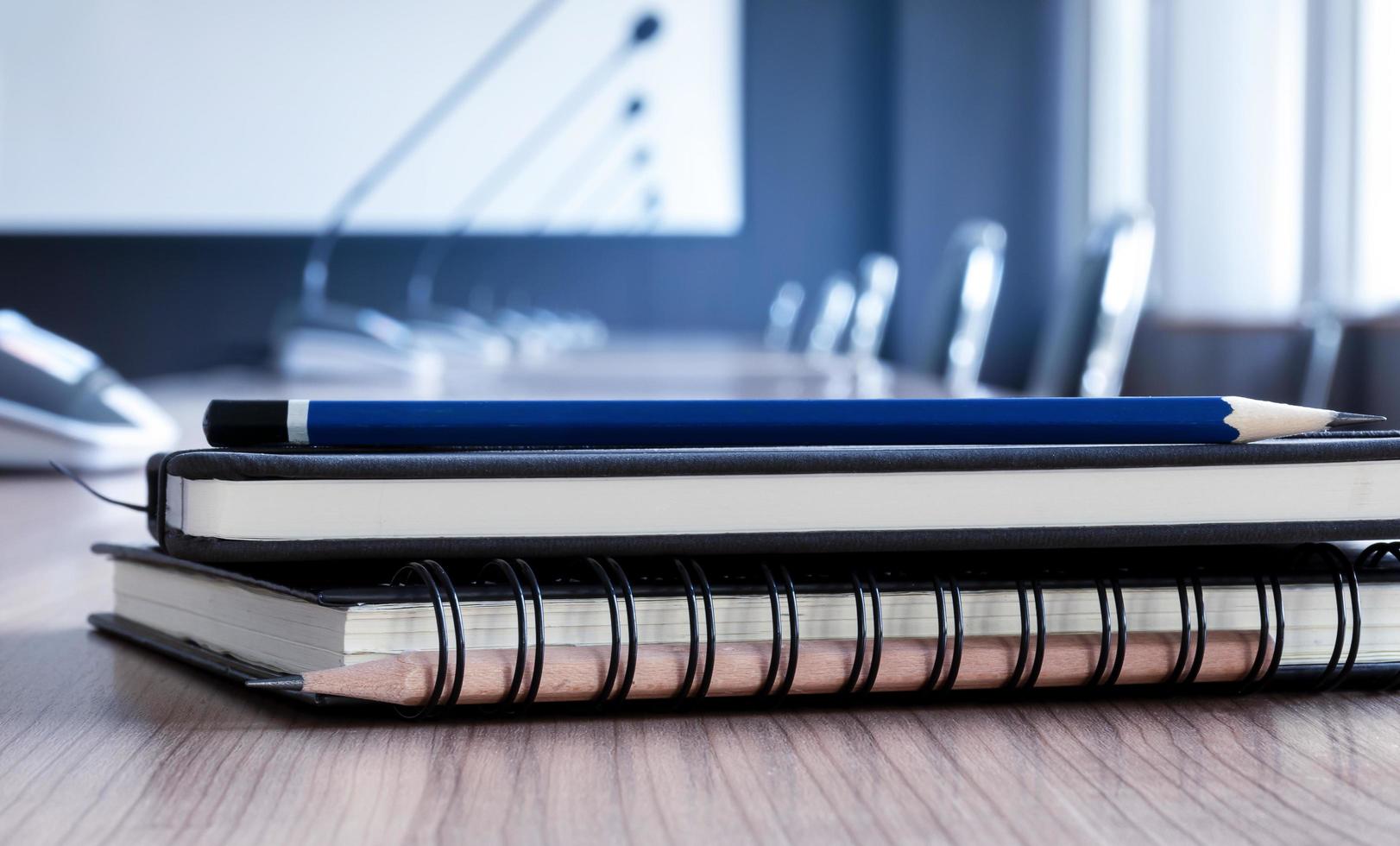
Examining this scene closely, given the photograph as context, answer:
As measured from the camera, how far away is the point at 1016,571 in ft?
1.09

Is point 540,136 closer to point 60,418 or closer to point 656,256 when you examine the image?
point 656,256

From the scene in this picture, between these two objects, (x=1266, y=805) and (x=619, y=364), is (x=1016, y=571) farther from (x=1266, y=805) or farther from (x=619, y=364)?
(x=619, y=364)

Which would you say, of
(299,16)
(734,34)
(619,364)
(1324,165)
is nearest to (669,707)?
(619,364)

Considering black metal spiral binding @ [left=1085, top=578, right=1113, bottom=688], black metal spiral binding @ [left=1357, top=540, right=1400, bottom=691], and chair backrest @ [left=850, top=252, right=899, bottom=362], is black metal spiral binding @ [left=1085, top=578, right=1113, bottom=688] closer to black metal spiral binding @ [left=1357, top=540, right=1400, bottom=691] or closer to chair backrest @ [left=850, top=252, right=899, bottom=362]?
black metal spiral binding @ [left=1357, top=540, right=1400, bottom=691]

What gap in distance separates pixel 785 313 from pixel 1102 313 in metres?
4.14

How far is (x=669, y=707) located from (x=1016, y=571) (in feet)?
0.30

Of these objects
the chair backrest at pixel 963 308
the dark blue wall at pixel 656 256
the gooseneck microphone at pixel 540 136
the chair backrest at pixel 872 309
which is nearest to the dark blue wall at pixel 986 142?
the dark blue wall at pixel 656 256

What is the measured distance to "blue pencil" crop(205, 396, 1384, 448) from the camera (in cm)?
31

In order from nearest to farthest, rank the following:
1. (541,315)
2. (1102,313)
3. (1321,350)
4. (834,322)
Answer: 1. (1102,313)
2. (1321,350)
3. (834,322)
4. (541,315)

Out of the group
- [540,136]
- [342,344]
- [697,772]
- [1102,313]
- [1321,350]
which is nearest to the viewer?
[697,772]

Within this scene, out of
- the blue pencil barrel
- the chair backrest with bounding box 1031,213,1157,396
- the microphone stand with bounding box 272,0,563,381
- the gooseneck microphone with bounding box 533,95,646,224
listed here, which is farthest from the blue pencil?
the gooseneck microphone with bounding box 533,95,646,224

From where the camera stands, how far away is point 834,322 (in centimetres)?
488

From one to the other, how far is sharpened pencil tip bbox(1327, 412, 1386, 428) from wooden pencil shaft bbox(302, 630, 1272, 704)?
0.05 meters

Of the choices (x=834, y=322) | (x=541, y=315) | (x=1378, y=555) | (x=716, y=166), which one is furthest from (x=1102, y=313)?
(x=541, y=315)
